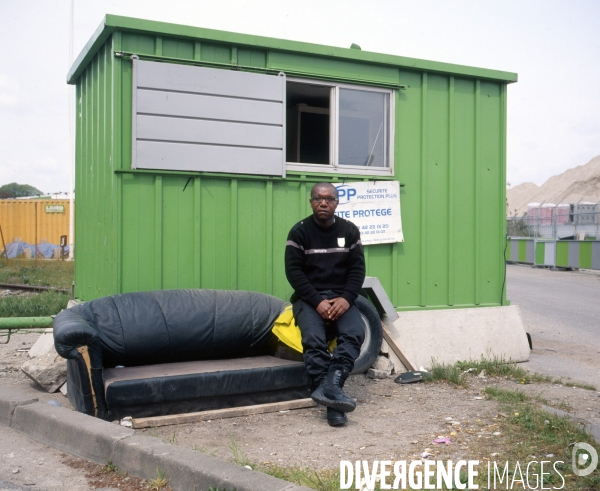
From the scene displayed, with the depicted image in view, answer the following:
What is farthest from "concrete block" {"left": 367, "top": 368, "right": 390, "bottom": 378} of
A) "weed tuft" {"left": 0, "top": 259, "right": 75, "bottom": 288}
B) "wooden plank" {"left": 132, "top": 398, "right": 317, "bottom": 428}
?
"weed tuft" {"left": 0, "top": 259, "right": 75, "bottom": 288}

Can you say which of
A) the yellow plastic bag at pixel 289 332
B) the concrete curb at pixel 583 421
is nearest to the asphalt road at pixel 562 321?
the concrete curb at pixel 583 421

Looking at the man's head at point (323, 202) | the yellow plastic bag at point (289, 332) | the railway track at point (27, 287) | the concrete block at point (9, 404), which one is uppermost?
the man's head at point (323, 202)

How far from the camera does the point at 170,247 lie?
6.57 meters

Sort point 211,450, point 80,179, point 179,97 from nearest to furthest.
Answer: point 211,450 → point 179,97 → point 80,179

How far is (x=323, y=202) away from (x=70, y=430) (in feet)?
8.58

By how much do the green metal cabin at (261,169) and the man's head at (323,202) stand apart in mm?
1220

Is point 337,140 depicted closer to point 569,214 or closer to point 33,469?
point 33,469

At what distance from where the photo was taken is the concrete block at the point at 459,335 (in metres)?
A: 7.52

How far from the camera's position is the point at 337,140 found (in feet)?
24.3

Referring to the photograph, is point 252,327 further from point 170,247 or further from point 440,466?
point 440,466

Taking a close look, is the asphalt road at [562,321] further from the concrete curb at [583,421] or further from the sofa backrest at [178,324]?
the sofa backrest at [178,324]

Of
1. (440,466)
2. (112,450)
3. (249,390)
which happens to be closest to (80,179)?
(249,390)

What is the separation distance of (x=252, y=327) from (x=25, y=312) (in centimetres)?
585

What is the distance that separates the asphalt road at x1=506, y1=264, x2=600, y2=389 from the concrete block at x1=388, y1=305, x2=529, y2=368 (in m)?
0.38
